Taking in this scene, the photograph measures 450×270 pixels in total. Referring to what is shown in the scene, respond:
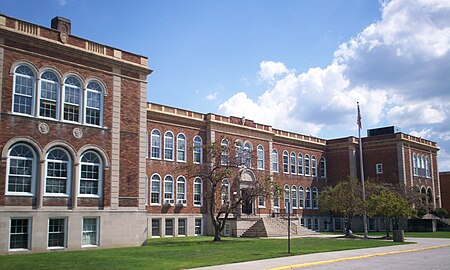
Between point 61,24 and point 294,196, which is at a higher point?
point 61,24

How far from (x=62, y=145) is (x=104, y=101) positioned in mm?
4009

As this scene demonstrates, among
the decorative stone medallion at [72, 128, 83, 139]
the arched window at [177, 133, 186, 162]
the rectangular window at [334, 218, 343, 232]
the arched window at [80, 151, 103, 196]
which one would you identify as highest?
the arched window at [177, 133, 186, 162]

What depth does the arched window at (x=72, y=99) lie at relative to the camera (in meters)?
28.5

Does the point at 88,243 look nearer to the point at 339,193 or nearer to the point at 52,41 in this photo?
the point at 52,41

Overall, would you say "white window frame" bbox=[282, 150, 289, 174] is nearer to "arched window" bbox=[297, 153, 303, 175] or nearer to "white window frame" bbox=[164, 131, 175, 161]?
"arched window" bbox=[297, 153, 303, 175]

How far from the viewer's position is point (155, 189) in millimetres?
40781

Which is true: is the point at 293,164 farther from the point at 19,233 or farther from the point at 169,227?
the point at 19,233

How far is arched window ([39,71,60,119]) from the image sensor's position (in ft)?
89.9

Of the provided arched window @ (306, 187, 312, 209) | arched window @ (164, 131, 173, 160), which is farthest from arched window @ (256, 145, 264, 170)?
arched window @ (164, 131, 173, 160)

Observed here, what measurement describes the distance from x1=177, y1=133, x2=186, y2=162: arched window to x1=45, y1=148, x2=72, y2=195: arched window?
612 inches

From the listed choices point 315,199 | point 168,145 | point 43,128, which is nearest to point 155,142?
point 168,145

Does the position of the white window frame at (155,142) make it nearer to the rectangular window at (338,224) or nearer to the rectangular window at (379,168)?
the rectangular window at (338,224)

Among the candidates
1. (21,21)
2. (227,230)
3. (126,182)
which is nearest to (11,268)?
(126,182)

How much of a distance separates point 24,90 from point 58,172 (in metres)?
4.94
